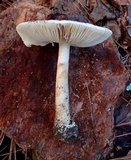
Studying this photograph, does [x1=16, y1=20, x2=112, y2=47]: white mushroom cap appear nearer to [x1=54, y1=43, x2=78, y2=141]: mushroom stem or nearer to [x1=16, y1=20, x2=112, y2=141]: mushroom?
[x1=16, y1=20, x2=112, y2=141]: mushroom

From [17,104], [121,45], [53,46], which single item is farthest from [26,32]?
[121,45]

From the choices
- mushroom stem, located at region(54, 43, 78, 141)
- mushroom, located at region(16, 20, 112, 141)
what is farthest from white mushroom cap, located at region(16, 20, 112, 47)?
mushroom stem, located at region(54, 43, 78, 141)

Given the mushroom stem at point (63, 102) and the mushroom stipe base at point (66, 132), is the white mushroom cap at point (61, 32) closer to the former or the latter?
the mushroom stem at point (63, 102)

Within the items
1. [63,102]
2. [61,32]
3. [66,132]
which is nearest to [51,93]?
[63,102]

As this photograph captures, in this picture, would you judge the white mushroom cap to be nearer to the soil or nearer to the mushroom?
the mushroom

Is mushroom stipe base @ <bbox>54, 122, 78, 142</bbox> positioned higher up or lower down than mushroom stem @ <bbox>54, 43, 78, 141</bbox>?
lower down

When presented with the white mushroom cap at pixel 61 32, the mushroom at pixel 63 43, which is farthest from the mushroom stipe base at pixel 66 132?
the white mushroom cap at pixel 61 32

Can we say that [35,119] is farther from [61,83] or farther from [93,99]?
[93,99]

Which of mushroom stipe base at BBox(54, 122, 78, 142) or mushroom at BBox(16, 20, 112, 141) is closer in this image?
mushroom at BBox(16, 20, 112, 141)

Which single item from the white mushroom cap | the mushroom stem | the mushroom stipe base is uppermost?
the white mushroom cap
